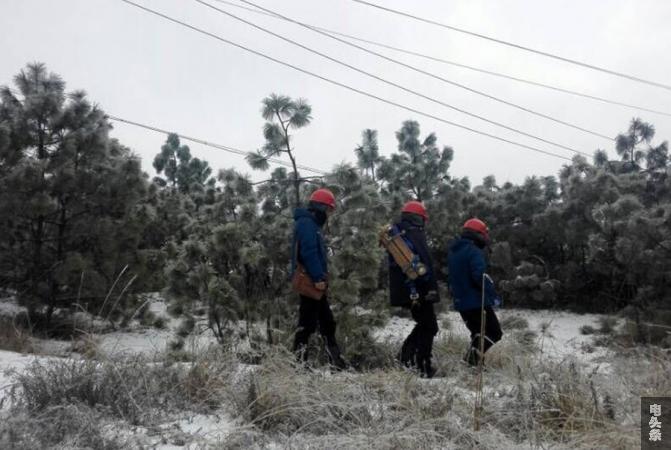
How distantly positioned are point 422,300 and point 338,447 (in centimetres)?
269

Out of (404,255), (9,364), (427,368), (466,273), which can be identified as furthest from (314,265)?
(9,364)

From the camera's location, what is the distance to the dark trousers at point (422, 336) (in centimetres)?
505

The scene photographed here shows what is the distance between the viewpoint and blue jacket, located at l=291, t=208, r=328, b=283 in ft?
15.8

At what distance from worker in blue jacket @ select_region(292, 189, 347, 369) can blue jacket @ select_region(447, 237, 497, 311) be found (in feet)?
3.80

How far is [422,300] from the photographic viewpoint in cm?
510

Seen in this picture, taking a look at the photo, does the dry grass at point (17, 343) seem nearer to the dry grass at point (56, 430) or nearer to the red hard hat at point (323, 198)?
the dry grass at point (56, 430)

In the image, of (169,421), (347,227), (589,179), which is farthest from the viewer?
(589,179)

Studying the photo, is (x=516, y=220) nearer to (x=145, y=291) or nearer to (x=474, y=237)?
(x=145, y=291)

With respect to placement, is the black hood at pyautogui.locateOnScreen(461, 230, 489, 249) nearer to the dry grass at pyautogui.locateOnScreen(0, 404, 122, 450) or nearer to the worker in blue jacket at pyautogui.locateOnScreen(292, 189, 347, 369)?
the worker in blue jacket at pyautogui.locateOnScreen(292, 189, 347, 369)

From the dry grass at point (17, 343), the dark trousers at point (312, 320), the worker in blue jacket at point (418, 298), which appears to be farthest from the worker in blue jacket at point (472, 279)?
the dry grass at point (17, 343)

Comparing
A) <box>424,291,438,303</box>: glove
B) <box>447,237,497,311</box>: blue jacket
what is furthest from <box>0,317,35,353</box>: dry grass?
<box>447,237,497,311</box>: blue jacket

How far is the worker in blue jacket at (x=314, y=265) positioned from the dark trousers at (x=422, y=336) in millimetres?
568

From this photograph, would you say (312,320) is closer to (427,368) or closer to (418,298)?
(418,298)

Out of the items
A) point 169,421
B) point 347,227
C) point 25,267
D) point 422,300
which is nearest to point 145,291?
point 25,267
